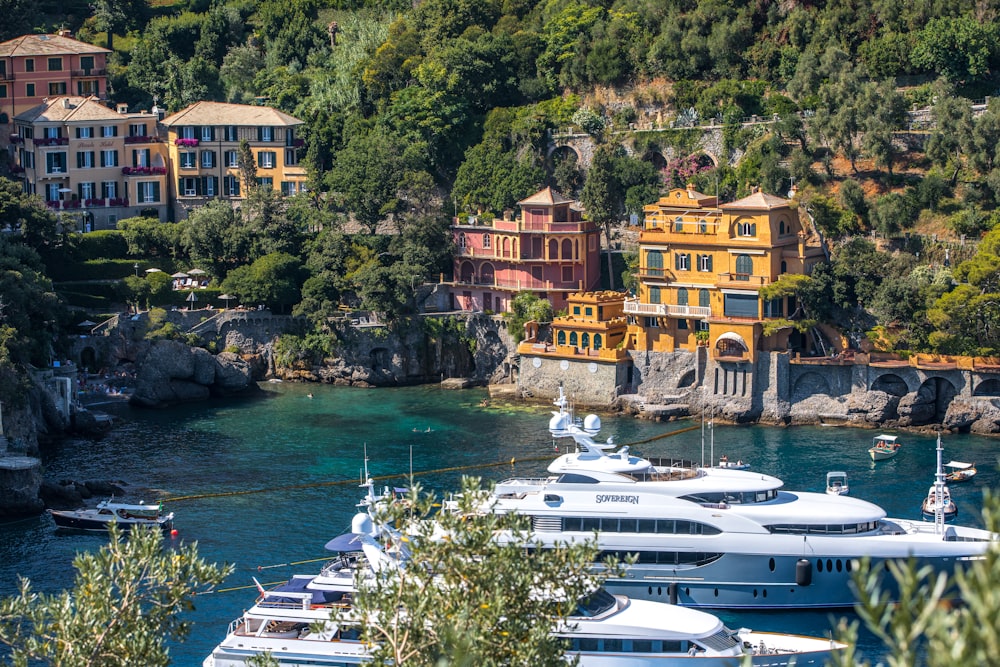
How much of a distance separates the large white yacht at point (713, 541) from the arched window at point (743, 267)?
98.9 ft

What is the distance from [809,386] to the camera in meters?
82.6

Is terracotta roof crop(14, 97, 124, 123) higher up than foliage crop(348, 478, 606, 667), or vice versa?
terracotta roof crop(14, 97, 124, 123)

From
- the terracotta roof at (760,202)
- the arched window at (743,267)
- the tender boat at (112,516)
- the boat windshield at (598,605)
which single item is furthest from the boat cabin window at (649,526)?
the terracotta roof at (760,202)

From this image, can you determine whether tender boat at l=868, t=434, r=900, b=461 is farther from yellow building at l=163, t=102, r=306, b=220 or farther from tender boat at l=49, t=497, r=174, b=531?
yellow building at l=163, t=102, r=306, b=220

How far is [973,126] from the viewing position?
294 feet

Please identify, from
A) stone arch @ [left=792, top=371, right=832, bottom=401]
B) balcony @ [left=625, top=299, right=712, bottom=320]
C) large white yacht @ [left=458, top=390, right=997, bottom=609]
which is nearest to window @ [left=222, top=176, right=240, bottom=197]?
balcony @ [left=625, top=299, right=712, bottom=320]

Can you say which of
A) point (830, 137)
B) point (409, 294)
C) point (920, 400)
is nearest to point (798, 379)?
point (920, 400)

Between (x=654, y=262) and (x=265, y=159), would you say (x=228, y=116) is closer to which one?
(x=265, y=159)

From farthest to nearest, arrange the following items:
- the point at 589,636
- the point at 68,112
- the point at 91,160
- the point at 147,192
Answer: the point at 147,192, the point at 68,112, the point at 91,160, the point at 589,636

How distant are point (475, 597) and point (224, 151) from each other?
76905mm

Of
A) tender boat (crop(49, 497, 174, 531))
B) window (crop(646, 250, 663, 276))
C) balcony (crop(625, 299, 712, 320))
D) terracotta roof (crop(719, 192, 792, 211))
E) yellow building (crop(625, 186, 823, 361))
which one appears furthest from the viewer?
window (crop(646, 250, 663, 276))

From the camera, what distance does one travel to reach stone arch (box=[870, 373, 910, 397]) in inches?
3211

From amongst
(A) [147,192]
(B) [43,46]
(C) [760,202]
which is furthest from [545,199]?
(B) [43,46]

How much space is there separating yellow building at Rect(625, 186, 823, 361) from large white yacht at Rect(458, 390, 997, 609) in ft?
89.1
